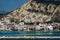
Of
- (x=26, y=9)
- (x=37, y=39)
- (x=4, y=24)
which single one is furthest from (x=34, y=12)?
(x=37, y=39)

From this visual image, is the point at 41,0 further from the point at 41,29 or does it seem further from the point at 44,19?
the point at 41,29

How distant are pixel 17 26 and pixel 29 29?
239 centimetres

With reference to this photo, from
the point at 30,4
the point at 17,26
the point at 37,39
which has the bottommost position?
the point at 37,39

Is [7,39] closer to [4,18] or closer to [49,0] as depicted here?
[4,18]

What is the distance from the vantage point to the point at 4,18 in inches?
3374

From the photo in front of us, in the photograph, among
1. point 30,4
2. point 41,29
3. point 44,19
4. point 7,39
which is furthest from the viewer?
point 30,4

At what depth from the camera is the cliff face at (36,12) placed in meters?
83.6

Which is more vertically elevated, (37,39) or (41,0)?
(41,0)

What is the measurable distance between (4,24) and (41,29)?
8.41m

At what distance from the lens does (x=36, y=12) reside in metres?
86.5

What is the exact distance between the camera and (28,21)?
8381 cm

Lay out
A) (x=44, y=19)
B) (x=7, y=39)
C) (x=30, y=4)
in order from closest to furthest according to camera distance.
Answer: (x=7, y=39), (x=44, y=19), (x=30, y=4)

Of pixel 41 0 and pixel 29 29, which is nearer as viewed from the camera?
pixel 29 29

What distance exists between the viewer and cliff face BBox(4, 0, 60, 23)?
83625 mm
